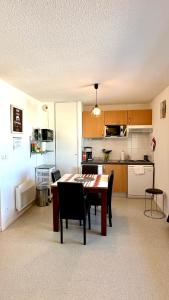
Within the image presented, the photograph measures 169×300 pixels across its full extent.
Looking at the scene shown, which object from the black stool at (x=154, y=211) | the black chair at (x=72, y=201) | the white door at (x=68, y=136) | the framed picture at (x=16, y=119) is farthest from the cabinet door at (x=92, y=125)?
the black chair at (x=72, y=201)

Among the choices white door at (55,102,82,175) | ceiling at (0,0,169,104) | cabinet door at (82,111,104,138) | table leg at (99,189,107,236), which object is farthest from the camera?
cabinet door at (82,111,104,138)

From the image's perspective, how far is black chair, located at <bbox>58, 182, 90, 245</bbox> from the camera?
270 cm

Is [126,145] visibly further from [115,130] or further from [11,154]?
[11,154]

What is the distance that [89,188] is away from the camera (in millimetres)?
2992

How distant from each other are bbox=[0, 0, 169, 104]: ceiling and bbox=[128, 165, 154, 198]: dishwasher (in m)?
2.02

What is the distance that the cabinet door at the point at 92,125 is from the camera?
5.19 metres

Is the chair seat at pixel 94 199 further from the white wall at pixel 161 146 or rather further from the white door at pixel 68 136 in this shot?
the white door at pixel 68 136

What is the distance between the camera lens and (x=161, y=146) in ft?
13.2

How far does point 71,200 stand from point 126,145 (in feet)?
10.2

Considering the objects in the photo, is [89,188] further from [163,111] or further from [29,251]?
[163,111]

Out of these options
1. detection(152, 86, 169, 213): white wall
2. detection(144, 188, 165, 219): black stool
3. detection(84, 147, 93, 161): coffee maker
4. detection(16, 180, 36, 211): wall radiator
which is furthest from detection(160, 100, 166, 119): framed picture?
detection(16, 180, 36, 211): wall radiator

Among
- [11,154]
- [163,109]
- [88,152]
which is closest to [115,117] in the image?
[88,152]

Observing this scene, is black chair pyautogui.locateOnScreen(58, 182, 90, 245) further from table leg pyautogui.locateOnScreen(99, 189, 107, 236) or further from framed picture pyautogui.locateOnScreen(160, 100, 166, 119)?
framed picture pyautogui.locateOnScreen(160, 100, 166, 119)

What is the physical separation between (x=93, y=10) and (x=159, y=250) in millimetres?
2801
